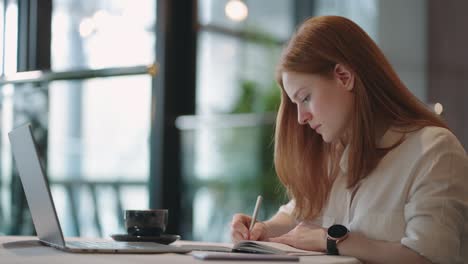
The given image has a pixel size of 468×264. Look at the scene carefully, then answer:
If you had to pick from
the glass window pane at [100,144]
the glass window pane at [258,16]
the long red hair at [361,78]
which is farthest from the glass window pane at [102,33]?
the long red hair at [361,78]

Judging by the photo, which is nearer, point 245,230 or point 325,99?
point 325,99

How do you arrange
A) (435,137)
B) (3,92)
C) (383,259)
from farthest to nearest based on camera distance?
(3,92) < (435,137) < (383,259)

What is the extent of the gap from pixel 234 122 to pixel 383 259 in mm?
2662

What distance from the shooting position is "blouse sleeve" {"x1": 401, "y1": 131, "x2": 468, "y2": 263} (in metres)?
1.68

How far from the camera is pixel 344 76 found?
76.6 inches

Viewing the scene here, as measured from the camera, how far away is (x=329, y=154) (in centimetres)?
219

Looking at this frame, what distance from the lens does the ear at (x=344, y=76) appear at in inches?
76.4

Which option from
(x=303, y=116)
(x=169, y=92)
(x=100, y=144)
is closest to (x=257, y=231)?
(x=303, y=116)

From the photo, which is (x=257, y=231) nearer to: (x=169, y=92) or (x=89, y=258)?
(x=89, y=258)

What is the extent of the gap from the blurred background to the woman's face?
1339mm

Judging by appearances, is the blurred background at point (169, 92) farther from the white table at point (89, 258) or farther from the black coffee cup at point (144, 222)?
the white table at point (89, 258)

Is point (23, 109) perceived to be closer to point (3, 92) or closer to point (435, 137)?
point (3, 92)

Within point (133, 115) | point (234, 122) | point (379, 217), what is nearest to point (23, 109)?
point (133, 115)

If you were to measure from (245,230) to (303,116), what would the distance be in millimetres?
333
